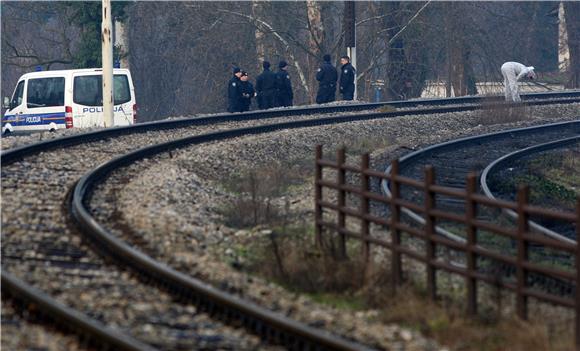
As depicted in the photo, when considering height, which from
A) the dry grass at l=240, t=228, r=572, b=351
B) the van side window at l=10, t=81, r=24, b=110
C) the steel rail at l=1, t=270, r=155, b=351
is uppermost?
the van side window at l=10, t=81, r=24, b=110

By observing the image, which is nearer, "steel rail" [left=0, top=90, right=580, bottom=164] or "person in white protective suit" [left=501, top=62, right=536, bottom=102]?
"steel rail" [left=0, top=90, right=580, bottom=164]

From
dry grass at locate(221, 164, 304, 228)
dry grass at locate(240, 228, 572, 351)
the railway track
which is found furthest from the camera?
dry grass at locate(221, 164, 304, 228)

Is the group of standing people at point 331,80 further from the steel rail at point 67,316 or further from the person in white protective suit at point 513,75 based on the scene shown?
the steel rail at point 67,316

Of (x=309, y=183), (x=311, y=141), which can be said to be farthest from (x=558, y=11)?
(x=309, y=183)

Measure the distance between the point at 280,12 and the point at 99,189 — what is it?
29.4 m

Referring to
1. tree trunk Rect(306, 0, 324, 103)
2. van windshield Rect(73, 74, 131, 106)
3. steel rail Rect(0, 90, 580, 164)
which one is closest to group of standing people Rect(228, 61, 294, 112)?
steel rail Rect(0, 90, 580, 164)

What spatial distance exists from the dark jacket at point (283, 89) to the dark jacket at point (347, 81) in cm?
190

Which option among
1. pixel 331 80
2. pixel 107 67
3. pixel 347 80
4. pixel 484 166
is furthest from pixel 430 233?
pixel 347 80

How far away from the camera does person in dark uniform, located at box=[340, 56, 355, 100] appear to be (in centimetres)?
3216

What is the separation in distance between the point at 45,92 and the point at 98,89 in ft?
4.22

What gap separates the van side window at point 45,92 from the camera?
2875 cm

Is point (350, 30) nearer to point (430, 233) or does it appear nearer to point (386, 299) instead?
point (430, 233)

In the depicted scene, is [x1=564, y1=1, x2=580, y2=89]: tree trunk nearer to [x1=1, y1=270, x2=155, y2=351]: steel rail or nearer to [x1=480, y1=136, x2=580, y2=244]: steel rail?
[x1=480, y1=136, x2=580, y2=244]: steel rail

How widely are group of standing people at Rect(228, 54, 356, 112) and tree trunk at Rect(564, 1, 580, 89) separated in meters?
18.9
